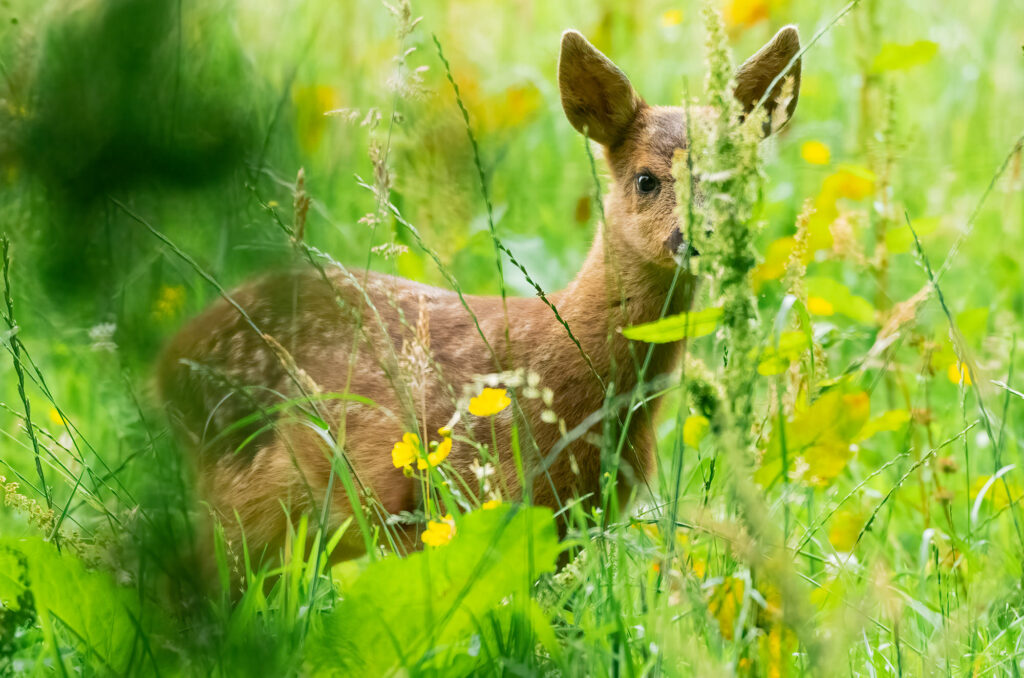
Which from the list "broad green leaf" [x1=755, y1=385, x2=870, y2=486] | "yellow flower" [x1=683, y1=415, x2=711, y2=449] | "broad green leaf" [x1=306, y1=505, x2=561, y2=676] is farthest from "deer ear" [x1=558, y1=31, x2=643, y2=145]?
"broad green leaf" [x1=306, y1=505, x2=561, y2=676]

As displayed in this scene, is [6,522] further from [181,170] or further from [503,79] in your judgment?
[503,79]

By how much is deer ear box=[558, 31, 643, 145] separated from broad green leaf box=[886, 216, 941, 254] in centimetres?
83

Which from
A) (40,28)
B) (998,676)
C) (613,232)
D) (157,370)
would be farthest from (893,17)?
(40,28)

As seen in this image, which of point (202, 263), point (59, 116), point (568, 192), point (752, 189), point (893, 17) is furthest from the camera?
point (893, 17)

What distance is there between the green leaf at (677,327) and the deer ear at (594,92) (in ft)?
4.62

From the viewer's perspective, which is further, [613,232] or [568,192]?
[568,192]

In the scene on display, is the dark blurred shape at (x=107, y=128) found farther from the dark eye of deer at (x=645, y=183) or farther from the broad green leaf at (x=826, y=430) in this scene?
the dark eye of deer at (x=645, y=183)

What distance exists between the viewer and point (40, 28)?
1.41 metres

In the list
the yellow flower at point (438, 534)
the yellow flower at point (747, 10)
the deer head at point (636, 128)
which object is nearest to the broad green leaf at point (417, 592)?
the yellow flower at point (438, 534)

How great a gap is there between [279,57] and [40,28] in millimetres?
2723

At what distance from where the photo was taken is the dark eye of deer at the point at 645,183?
3.35 m

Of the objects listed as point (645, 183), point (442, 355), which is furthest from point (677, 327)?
point (645, 183)

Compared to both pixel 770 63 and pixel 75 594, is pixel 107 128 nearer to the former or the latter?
pixel 75 594

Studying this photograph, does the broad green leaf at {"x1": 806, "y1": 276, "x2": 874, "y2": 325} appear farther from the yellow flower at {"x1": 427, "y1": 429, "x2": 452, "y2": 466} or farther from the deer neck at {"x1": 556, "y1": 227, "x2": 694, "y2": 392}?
the yellow flower at {"x1": 427, "y1": 429, "x2": 452, "y2": 466}
